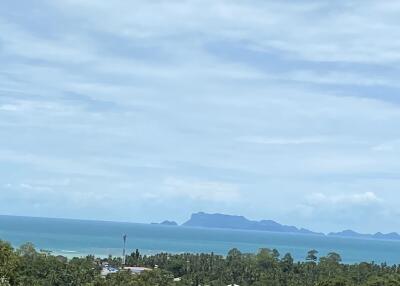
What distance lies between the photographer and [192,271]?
239ft

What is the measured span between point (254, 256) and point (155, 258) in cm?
1306

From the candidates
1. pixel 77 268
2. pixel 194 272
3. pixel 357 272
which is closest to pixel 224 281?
pixel 194 272

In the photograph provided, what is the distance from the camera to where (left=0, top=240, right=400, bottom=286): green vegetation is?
47.6 m

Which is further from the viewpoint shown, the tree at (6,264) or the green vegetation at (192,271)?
the green vegetation at (192,271)

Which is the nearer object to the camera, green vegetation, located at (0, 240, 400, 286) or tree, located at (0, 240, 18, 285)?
tree, located at (0, 240, 18, 285)

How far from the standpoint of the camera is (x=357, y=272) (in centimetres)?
6906

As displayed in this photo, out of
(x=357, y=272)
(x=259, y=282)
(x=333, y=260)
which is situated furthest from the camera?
(x=333, y=260)

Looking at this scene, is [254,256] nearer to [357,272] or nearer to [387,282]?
[357,272]

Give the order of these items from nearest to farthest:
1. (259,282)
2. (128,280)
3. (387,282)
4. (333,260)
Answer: (128,280) < (387,282) < (259,282) < (333,260)

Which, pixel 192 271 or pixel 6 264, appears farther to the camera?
pixel 192 271

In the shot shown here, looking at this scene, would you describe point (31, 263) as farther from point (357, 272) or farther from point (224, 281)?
point (357, 272)

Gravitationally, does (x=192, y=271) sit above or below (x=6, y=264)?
below

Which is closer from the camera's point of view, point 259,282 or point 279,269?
point 259,282

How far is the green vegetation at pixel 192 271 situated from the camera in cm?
4762
